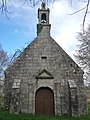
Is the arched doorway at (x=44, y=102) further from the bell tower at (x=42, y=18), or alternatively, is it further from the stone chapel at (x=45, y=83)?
the bell tower at (x=42, y=18)

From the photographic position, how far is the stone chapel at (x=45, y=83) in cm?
1612

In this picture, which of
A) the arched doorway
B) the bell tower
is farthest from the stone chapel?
the bell tower

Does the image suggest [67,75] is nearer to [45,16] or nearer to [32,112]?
[32,112]

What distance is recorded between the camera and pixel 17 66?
17.2 meters

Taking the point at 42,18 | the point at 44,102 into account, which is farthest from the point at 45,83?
the point at 42,18

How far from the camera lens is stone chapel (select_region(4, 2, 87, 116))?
16.1 meters

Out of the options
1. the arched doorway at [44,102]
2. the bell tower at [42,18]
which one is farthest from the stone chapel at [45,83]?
the bell tower at [42,18]

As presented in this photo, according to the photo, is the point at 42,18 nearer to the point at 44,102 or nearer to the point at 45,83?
the point at 45,83

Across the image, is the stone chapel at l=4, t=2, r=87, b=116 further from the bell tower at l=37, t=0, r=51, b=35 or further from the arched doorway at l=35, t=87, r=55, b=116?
the bell tower at l=37, t=0, r=51, b=35

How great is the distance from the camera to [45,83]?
1694cm

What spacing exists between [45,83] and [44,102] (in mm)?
1440

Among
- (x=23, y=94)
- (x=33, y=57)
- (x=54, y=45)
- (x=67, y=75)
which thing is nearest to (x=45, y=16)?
(x=54, y=45)

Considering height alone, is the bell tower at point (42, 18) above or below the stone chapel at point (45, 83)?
above

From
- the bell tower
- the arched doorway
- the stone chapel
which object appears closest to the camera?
the stone chapel
